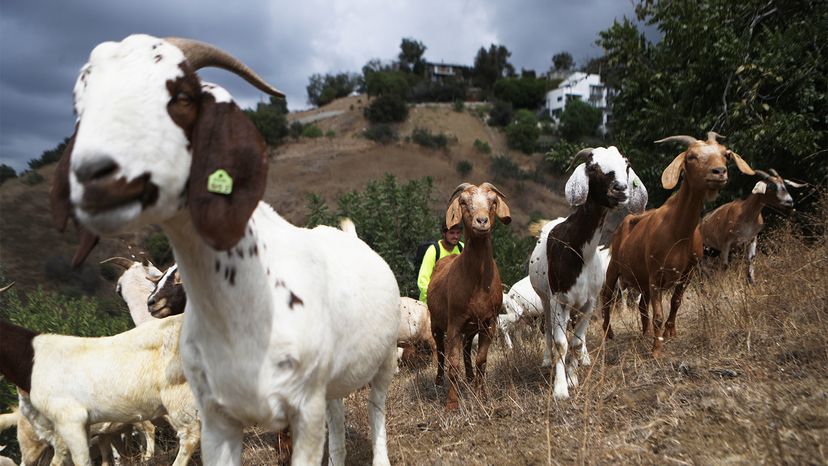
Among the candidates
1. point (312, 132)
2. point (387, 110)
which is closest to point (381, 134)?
point (387, 110)

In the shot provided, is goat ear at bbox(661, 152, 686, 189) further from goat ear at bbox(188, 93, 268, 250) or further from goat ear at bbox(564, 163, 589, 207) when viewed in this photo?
goat ear at bbox(188, 93, 268, 250)

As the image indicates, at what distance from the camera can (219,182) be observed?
1.97m

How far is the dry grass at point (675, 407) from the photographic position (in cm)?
306

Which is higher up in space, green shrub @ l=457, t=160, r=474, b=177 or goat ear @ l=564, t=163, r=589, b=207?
green shrub @ l=457, t=160, r=474, b=177

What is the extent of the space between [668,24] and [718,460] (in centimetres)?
1094

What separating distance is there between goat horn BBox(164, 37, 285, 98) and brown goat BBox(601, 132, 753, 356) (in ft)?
13.2

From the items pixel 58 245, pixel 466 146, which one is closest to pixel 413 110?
pixel 466 146

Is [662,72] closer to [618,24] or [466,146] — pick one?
Answer: [618,24]

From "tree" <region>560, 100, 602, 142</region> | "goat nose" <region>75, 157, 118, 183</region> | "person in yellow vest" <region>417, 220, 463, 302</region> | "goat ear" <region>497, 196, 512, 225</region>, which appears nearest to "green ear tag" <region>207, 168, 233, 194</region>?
"goat nose" <region>75, 157, 118, 183</region>

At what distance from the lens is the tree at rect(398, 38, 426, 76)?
101 metres

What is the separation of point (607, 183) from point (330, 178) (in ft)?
158

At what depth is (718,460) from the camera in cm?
288

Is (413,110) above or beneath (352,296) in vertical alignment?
above

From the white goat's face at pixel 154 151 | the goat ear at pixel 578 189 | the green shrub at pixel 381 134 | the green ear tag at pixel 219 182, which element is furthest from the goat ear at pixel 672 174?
the green shrub at pixel 381 134
